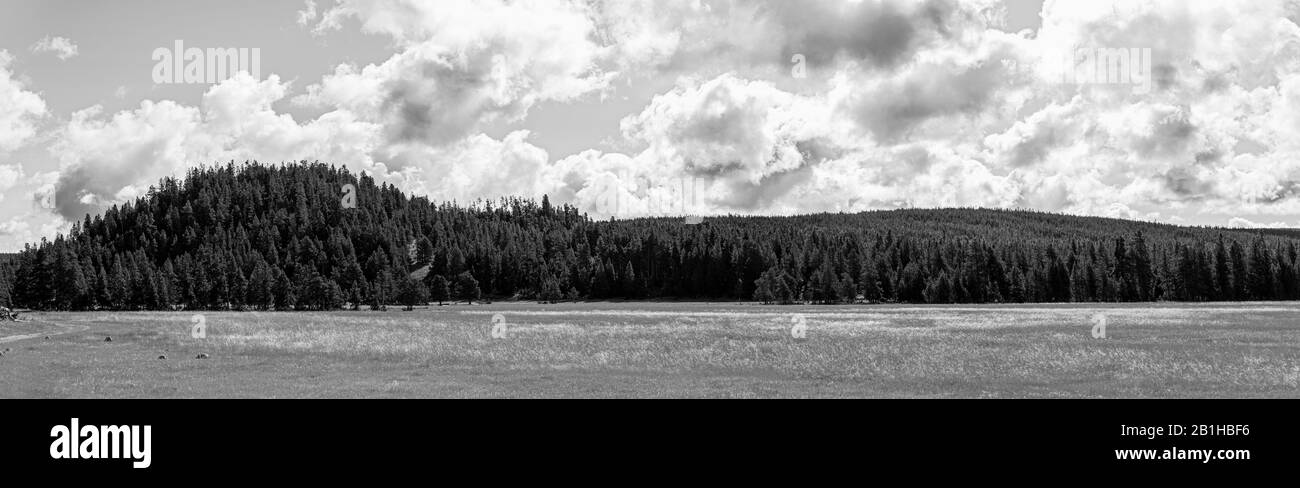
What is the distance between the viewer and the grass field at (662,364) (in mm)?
27609

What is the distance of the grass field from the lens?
90.6 ft

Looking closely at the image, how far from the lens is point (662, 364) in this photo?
37.0m

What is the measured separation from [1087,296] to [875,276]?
134ft
